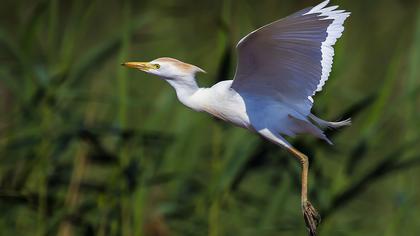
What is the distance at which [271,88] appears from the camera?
344 centimetres

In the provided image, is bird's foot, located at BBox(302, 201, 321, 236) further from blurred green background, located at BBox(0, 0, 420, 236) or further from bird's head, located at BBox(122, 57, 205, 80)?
blurred green background, located at BBox(0, 0, 420, 236)

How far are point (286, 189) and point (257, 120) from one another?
107 cm

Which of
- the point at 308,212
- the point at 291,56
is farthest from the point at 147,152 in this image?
the point at 291,56

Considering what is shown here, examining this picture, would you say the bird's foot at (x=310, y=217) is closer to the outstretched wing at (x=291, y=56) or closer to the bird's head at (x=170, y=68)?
the outstretched wing at (x=291, y=56)

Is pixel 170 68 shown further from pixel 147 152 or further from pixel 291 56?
pixel 147 152

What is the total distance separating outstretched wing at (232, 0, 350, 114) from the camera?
9.86 ft

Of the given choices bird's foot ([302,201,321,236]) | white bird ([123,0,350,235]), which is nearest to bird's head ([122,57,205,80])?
white bird ([123,0,350,235])

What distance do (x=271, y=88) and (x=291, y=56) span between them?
0.22 metres

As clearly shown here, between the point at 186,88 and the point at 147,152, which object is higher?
the point at 186,88

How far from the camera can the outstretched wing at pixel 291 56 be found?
118 inches

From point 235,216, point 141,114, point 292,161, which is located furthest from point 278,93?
point 141,114

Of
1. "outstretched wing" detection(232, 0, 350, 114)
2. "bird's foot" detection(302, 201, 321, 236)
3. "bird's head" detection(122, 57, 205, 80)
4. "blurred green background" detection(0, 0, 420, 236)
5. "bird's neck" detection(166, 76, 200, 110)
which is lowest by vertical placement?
"blurred green background" detection(0, 0, 420, 236)

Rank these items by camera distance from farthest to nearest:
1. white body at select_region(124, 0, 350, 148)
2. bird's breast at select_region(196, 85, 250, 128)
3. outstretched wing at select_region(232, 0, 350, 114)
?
bird's breast at select_region(196, 85, 250, 128), white body at select_region(124, 0, 350, 148), outstretched wing at select_region(232, 0, 350, 114)

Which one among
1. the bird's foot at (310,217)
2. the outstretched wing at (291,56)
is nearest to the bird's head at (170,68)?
the outstretched wing at (291,56)
